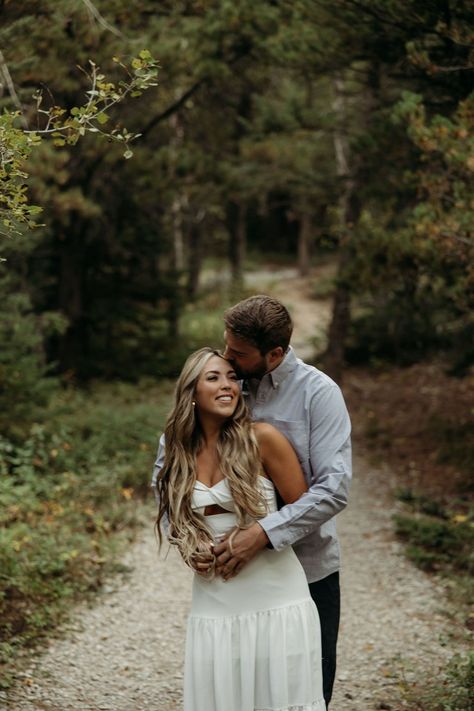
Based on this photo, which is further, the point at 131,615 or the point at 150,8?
the point at 150,8

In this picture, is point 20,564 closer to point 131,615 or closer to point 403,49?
point 131,615

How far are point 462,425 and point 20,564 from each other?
24.5 ft

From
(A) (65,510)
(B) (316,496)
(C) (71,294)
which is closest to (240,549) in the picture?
(B) (316,496)

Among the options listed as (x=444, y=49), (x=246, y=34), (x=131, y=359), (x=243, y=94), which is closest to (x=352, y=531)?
(x=444, y=49)

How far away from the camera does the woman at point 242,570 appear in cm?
299

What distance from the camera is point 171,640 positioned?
602cm

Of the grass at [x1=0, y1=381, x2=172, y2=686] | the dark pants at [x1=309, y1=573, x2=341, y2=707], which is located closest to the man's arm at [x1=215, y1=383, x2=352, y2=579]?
the dark pants at [x1=309, y1=573, x2=341, y2=707]

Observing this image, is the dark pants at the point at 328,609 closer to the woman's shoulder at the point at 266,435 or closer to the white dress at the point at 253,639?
the white dress at the point at 253,639

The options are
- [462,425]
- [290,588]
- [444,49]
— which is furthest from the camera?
[462,425]

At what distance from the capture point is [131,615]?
634 cm

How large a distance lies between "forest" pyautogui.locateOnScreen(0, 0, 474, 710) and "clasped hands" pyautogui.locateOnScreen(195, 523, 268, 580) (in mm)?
1517

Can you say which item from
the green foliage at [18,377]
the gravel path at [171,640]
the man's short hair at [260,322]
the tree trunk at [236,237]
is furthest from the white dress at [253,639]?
the tree trunk at [236,237]

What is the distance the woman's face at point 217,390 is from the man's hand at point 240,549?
1.38ft

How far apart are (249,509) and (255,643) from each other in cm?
48
